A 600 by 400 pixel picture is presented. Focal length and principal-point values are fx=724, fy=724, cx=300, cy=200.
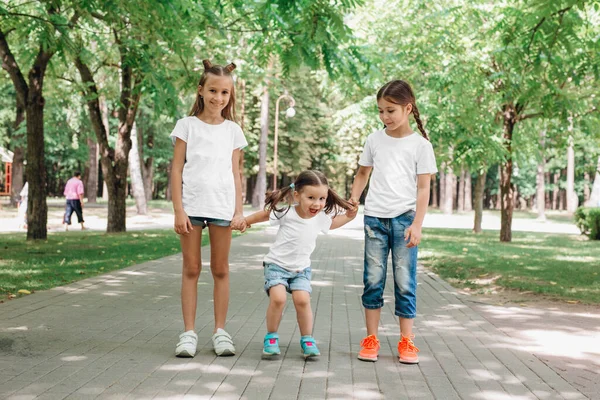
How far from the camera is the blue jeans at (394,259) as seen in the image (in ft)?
16.2

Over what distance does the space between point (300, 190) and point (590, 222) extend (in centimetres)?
1993

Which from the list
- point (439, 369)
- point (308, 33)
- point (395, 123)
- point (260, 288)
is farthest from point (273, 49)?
point (439, 369)

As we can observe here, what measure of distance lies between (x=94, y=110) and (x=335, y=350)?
14455 millimetres

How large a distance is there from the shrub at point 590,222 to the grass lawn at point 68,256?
40.5 ft

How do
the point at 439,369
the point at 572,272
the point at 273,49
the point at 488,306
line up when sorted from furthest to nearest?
1. the point at 572,272
2. the point at 273,49
3. the point at 488,306
4. the point at 439,369

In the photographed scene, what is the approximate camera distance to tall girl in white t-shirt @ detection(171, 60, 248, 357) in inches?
189

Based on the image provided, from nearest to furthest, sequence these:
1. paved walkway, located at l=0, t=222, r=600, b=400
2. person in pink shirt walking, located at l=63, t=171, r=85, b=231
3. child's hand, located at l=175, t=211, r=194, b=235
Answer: paved walkway, located at l=0, t=222, r=600, b=400, child's hand, located at l=175, t=211, r=194, b=235, person in pink shirt walking, located at l=63, t=171, r=85, b=231

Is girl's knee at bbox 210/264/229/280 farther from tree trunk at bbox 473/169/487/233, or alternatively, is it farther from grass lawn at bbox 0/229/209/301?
tree trunk at bbox 473/169/487/233

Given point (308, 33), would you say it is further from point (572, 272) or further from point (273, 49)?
point (572, 272)

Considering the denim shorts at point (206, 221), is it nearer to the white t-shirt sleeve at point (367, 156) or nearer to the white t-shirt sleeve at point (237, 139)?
the white t-shirt sleeve at point (237, 139)

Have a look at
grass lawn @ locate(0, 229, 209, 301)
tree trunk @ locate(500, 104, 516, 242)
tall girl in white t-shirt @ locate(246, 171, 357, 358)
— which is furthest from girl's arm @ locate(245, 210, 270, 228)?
tree trunk @ locate(500, 104, 516, 242)

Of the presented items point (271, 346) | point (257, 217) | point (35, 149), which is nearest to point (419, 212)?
point (257, 217)

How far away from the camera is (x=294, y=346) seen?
211 inches

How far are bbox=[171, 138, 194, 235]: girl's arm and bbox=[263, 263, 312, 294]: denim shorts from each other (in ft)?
2.00
